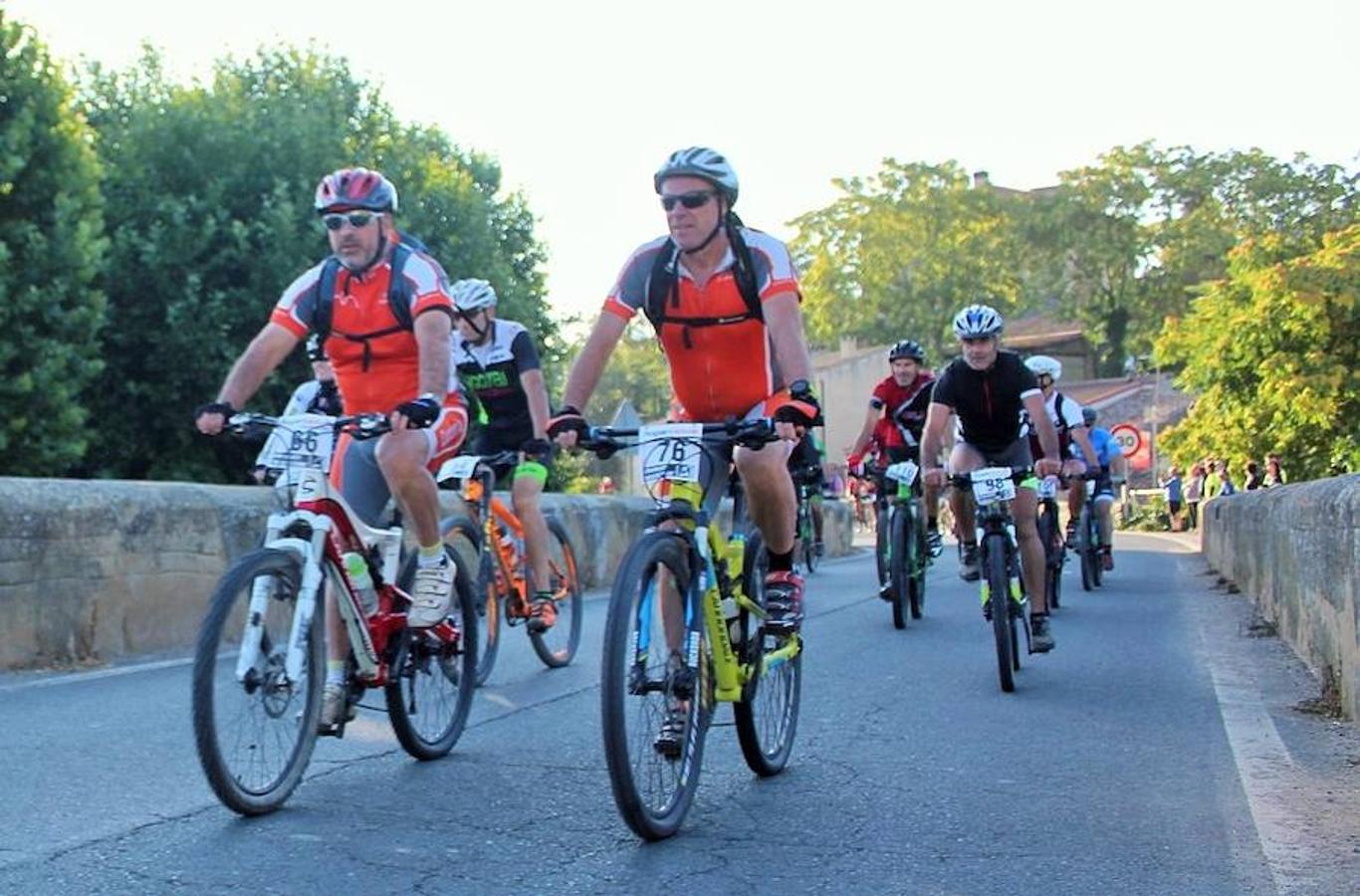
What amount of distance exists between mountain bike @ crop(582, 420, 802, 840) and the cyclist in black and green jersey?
318 centimetres

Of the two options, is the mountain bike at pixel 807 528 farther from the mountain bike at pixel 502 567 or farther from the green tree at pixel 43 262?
the green tree at pixel 43 262

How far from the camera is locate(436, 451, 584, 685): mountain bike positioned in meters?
7.96

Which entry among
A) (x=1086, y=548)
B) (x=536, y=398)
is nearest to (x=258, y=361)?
(x=536, y=398)

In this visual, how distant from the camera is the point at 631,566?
4605 millimetres

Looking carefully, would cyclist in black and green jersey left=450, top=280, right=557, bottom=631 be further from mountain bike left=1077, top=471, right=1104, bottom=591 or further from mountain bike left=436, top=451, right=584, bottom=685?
mountain bike left=1077, top=471, right=1104, bottom=591

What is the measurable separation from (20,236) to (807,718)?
15.5 m

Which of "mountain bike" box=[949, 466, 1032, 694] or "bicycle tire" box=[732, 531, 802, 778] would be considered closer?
"bicycle tire" box=[732, 531, 802, 778]

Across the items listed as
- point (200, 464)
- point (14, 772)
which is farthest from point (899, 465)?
point (200, 464)

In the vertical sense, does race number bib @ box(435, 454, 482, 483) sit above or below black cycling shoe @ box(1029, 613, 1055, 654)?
above

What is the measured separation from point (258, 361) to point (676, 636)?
1870mm

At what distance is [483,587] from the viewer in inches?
317

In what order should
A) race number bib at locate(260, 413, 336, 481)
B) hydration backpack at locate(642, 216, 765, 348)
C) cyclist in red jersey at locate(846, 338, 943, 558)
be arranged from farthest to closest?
1. cyclist in red jersey at locate(846, 338, 943, 558)
2. hydration backpack at locate(642, 216, 765, 348)
3. race number bib at locate(260, 413, 336, 481)

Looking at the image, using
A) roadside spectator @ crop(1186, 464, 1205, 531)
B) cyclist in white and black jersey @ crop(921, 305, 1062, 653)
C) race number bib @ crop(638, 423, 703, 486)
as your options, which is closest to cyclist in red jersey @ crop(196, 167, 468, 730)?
race number bib @ crop(638, 423, 703, 486)

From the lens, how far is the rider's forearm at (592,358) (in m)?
5.45
